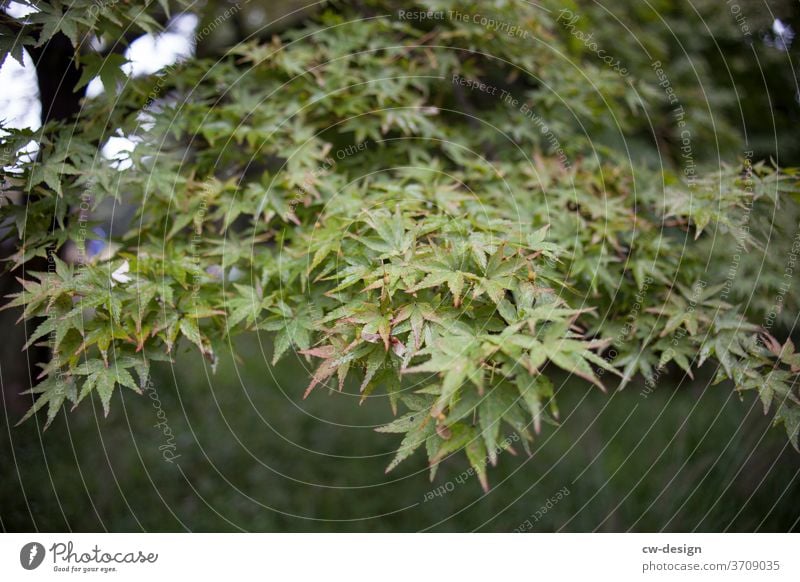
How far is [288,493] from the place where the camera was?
340cm

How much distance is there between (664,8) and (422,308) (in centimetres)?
299

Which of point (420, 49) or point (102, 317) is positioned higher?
point (420, 49)

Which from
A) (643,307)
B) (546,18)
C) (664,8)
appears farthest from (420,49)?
(664,8)

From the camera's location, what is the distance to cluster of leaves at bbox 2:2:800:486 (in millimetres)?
1306

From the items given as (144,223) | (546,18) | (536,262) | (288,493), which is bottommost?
(288,493)

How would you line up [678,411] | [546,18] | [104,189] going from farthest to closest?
[678,411], [546,18], [104,189]

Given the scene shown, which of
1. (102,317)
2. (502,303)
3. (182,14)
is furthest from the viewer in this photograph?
(182,14)

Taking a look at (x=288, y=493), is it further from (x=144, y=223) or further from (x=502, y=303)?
(x=502, y=303)

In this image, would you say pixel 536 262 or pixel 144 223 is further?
pixel 144 223
